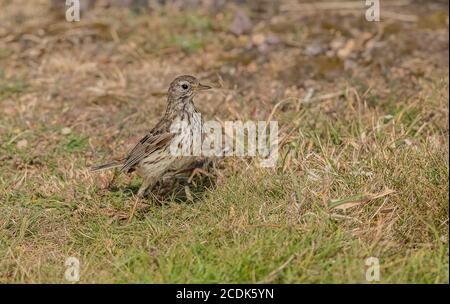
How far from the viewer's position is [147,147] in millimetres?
6176

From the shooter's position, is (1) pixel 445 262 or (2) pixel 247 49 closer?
(1) pixel 445 262

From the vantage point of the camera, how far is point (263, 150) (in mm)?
6656

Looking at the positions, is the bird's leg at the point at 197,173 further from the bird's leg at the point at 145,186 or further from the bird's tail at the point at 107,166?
the bird's tail at the point at 107,166

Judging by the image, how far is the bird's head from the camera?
6.34m

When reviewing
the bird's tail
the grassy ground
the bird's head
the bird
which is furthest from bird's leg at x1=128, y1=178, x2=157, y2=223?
the bird's head

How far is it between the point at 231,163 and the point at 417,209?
194 cm

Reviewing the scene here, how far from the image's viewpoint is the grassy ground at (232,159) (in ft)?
16.2

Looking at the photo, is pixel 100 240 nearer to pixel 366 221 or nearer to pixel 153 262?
pixel 153 262

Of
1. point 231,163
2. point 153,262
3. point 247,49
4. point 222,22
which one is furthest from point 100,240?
point 222,22

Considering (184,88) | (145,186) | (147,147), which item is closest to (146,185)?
(145,186)

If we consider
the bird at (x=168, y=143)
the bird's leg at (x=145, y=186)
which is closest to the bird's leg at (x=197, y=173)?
the bird at (x=168, y=143)

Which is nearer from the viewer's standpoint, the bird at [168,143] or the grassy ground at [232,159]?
the grassy ground at [232,159]

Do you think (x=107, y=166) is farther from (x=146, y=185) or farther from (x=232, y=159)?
(x=232, y=159)

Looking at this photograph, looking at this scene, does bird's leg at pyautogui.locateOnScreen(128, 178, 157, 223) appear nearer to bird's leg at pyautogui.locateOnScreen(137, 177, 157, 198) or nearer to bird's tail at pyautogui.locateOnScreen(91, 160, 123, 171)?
bird's leg at pyautogui.locateOnScreen(137, 177, 157, 198)
